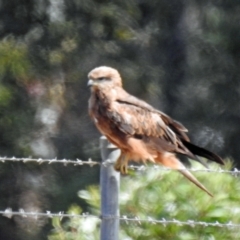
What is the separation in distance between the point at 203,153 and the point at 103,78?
81cm

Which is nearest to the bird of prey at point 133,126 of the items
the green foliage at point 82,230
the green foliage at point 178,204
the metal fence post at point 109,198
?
the green foliage at point 178,204

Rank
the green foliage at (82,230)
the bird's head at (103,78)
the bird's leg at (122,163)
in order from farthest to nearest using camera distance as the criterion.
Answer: the green foliage at (82,230)
the bird's head at (103,78)
the bird's leg at (122,163)

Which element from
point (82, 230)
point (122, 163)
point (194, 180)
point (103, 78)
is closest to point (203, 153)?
point (194, 180)

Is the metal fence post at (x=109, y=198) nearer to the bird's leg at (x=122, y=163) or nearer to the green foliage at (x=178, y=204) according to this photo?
the bird's leg at (x=122, y=163)

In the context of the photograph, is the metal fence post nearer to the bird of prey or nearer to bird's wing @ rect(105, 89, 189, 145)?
the bird of prey

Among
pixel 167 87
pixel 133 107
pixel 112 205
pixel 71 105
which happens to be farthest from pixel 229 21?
pixel 112 205

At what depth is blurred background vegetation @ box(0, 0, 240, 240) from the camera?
8070mm

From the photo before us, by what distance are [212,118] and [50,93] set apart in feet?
4.40

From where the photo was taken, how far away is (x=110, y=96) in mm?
5043

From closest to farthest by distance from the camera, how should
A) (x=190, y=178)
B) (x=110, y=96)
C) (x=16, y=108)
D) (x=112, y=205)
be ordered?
(x=112, y=205), (x=190, y=178), (x=110, y=96), (x=16, y=108)

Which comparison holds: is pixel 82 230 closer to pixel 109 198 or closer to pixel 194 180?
pixel 194 180

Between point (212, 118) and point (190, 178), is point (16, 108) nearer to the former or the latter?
point (212, 118)

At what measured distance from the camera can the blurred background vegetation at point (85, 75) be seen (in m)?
8.07

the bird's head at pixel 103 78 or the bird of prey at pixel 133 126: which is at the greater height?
the bird's head at pixel 103 78
